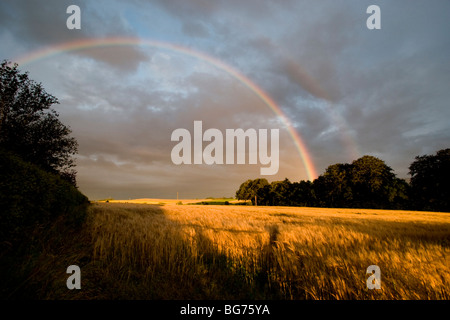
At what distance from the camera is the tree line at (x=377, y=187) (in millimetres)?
44531

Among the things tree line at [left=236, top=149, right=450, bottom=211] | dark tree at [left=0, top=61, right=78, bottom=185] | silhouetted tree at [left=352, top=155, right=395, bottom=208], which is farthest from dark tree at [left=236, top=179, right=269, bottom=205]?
dark tree at [left=0, top=61, right=78, bottom=185]

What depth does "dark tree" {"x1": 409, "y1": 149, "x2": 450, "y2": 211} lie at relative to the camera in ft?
142

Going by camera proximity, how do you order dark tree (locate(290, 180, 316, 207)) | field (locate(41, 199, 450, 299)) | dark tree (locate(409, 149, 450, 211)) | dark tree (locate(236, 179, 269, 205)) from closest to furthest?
field (locate(41, 199, 450, 299)) < dark tree (locate(409, 149, 450, 211)) < dark tree (locate(290, 180, 316, 207)) < dark tree (locate(236, 179, 269, 205))

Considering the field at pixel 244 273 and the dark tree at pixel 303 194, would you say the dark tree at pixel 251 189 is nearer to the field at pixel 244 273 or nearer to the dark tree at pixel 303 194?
the dark tree at pixel 303 194

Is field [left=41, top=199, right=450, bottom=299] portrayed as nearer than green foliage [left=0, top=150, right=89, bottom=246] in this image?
Yes

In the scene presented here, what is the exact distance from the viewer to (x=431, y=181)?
4569 centimetres

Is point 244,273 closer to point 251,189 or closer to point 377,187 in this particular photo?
point 377,187

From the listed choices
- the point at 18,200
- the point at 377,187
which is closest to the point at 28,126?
the point at 18,200

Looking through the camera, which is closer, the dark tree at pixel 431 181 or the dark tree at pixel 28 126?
the dark tree at pixel 28 126

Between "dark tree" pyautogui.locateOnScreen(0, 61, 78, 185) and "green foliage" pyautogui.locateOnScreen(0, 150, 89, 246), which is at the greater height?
"dark tree" pyautogui.locateOnScreen(0, 61, 78, 185)

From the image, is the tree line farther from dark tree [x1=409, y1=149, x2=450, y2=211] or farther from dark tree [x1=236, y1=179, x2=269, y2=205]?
dark tree [x1=236, y1=179, x2=269, y2=205]

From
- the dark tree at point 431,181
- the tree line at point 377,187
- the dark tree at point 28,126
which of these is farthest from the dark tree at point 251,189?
the dark tree at point 28,126

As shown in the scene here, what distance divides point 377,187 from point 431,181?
1006 centimetres

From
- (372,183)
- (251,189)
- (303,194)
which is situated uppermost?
(372,183)
